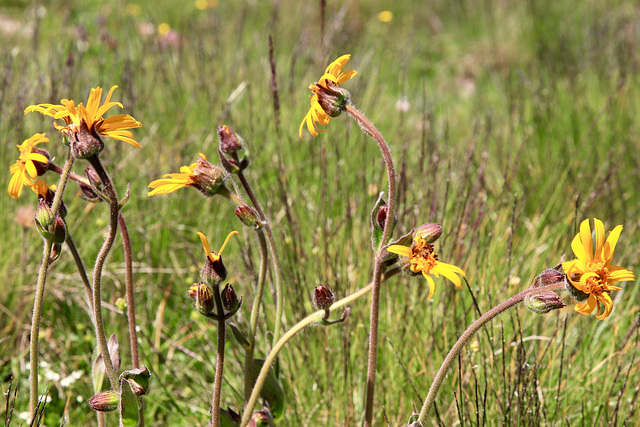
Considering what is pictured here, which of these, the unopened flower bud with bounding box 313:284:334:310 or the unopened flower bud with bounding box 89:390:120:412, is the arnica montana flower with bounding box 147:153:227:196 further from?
the unopened flower bud with bounding box 89:390:120:412

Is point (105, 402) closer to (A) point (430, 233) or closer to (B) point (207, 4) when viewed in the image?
(A) point (430, 233)

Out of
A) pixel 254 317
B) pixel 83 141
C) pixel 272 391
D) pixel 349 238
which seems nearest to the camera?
pixel 83 141

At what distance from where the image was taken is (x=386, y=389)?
1838 millimetres

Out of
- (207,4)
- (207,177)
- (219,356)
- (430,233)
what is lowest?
(219,356)

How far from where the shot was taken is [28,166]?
118cm

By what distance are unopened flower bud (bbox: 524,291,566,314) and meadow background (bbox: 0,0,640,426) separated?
1.11 ft

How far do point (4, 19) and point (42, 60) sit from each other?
5.02 feet

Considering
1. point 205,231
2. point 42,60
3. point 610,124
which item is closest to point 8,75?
point 205,231

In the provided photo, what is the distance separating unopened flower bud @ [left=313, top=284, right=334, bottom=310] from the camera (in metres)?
1.22

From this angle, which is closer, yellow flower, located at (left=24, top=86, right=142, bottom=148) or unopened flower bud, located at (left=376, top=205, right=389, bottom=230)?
yellow flower, located at (left=24, top=86, right=142, bottom=148)

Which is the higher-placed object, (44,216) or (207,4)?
(207,4)

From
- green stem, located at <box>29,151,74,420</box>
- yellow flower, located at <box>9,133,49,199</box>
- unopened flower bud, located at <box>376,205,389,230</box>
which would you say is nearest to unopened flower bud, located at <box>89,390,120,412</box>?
green stem, located at <box>29,151,74,420</box>

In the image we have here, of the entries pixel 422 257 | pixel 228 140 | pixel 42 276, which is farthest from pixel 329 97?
pixel 42 276

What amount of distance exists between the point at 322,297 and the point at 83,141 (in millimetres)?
561
